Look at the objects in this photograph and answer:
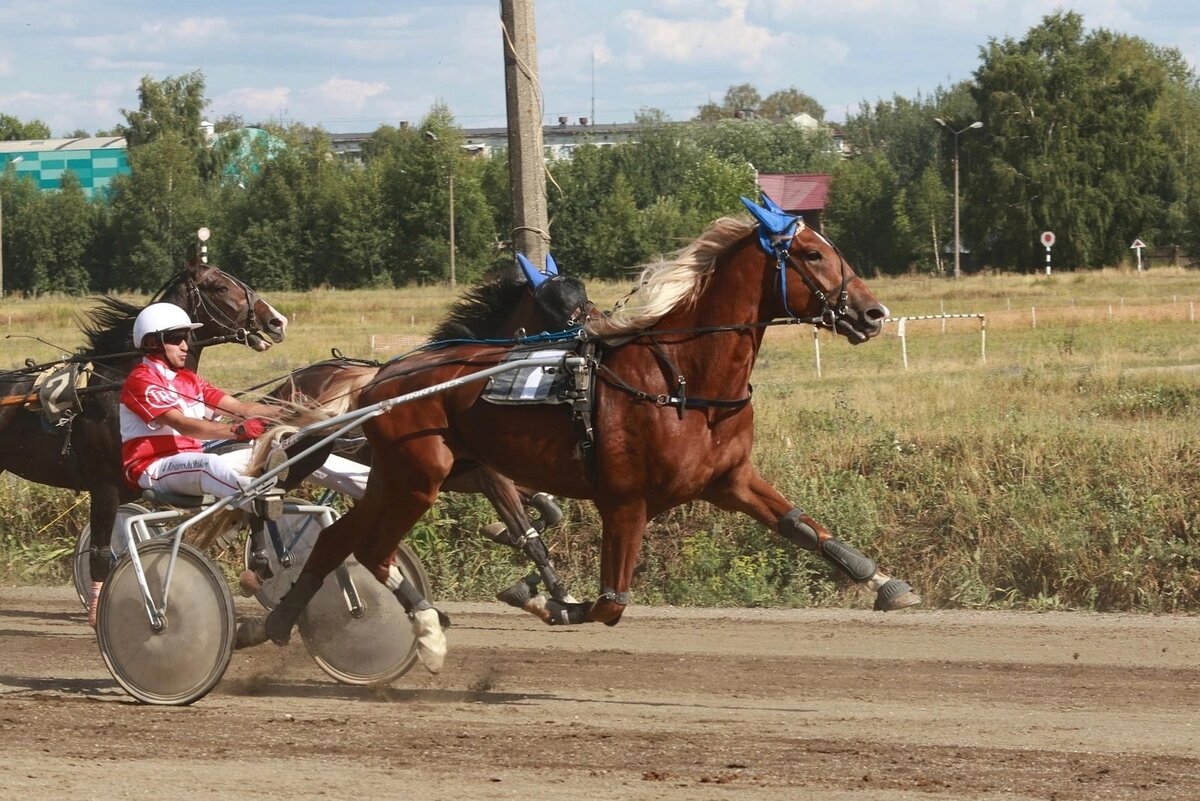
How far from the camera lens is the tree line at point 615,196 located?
2072 inches

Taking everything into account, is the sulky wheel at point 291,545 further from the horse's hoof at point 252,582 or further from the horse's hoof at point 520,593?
the horse's hoof at point 520,593

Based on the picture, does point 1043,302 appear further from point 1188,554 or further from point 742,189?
point 1188,554

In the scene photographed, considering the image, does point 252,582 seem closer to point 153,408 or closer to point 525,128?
point 153,408

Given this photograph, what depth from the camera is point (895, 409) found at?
13.6 m

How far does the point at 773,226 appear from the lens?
6.29 meters

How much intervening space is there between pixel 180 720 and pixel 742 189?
62.9 metres

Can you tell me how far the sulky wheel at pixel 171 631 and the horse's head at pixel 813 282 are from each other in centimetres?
260

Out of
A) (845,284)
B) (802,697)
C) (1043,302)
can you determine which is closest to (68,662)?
(802,697)

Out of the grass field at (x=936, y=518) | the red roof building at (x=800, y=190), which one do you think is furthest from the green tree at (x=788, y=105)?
the grass field at (x=936, y=518)

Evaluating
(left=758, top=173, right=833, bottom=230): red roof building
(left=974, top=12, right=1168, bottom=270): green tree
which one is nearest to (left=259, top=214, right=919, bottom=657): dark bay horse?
(left=974, top=12, right=1168, bottom=270): green tree

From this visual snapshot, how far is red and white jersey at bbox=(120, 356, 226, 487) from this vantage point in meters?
6.41

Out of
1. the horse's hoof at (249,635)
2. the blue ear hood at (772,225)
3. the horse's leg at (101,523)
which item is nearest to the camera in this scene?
the blue ear hood at (772,225)

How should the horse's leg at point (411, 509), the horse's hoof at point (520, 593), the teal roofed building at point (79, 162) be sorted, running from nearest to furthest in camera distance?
1. the horse's leg at point (411, 509)
2. the horse's hoof at point (520, 593)
3. the teal roofed building at point (79, 162)

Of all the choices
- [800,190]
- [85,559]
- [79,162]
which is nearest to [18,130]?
[79,162]
